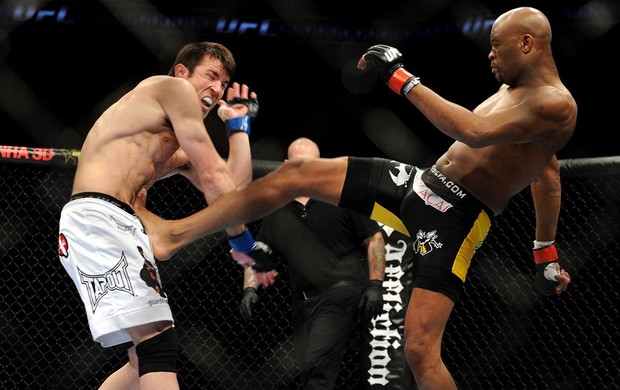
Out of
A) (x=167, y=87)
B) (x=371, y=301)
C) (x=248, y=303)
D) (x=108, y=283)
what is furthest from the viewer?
(x=248, y=303)

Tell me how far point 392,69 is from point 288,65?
308cm

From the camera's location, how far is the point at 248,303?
3.38 meters

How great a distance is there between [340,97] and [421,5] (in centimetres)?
109

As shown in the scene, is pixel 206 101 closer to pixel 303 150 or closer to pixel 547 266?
pixel 303 150

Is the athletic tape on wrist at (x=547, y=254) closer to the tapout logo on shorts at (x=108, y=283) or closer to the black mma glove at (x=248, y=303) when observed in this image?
the black mma glove at (x=248, y=303)

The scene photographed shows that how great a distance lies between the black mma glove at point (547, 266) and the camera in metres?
2.74

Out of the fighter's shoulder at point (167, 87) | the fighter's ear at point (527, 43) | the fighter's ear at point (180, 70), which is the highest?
the fighter's ear at point (527, 43)

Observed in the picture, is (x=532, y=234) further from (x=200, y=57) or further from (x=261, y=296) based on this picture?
(x=200, y=57)

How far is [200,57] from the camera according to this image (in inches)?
96.3

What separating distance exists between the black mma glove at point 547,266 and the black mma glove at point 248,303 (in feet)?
4.08

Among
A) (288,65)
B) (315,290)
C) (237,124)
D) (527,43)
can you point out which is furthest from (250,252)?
(288,65)

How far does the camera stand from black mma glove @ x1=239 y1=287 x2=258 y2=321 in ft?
11.0

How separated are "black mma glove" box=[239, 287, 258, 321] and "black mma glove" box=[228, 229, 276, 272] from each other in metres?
0.89

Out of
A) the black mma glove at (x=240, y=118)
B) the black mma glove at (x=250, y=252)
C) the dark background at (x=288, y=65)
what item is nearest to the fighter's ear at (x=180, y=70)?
the black mma glove at (x=240, y=118)
